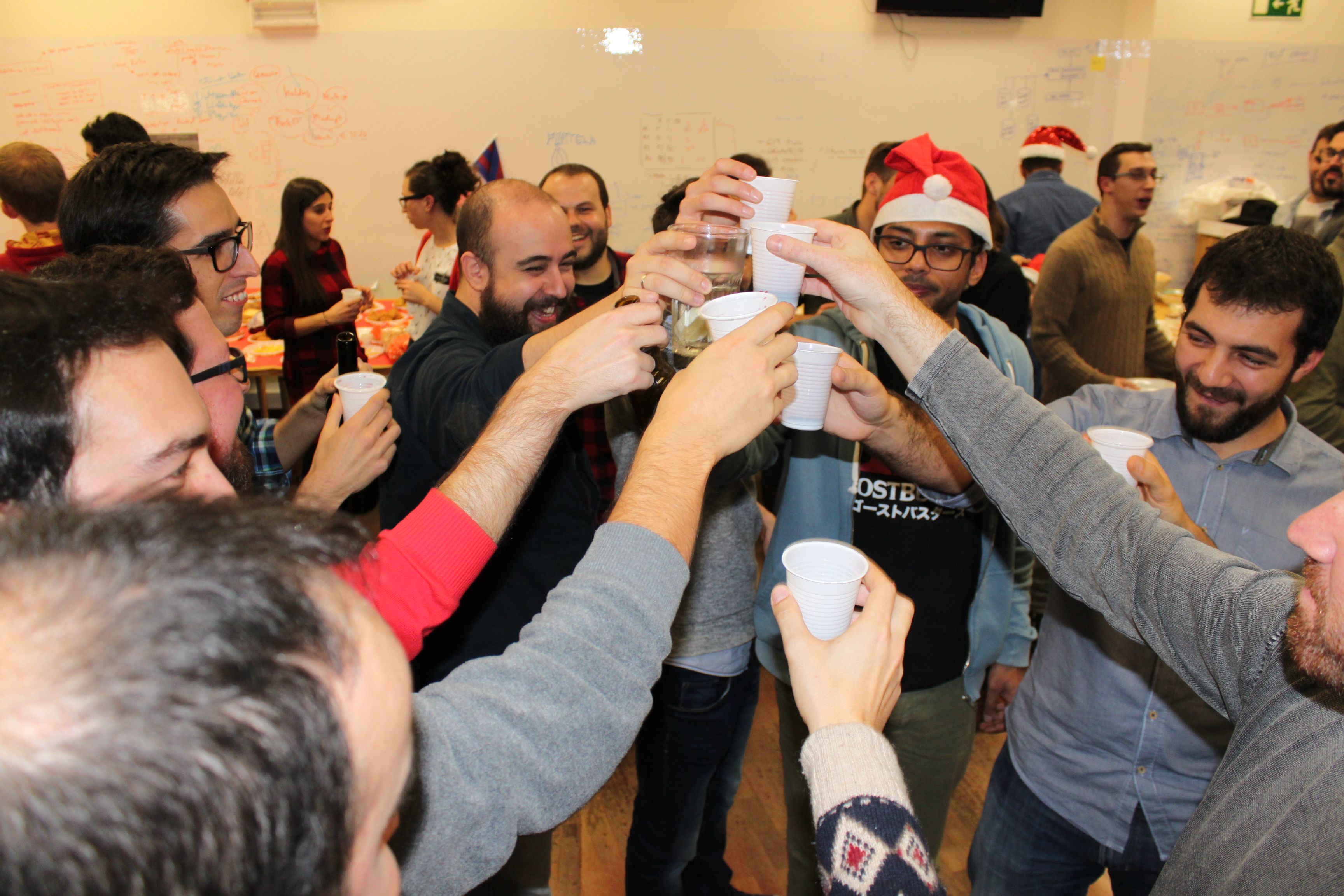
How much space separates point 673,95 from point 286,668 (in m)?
6.24

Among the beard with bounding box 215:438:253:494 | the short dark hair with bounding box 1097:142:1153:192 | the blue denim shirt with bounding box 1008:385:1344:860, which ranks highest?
the short dark hair with bounding box 1097:142:1153:192

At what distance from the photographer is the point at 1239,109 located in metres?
6.32

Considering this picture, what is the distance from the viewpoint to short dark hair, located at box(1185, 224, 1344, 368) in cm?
173

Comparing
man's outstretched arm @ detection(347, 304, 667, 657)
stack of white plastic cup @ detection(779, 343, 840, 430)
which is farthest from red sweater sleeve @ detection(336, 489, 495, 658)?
stack of white plastic cup @ detection(779, 343, 840, 430)

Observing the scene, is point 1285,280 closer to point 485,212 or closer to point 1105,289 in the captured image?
point 485,212

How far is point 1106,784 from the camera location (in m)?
1.62

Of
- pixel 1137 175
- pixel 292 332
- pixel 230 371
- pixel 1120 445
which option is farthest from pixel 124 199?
pixel 1137 175

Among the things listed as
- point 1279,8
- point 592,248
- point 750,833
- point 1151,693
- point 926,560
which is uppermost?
point 1279,8

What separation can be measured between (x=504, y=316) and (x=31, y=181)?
257 centimetres

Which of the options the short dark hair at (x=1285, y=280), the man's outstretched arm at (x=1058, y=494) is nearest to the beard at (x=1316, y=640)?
the man's outstretched arm at (x=1058, y=494)

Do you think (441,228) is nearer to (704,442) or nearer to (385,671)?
(704,442)

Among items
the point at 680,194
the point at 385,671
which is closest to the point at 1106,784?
the point at 385,671

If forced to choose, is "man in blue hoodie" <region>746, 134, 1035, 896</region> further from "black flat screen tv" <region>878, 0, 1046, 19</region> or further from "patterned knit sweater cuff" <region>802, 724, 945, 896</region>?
"black flat screen tv" <region>878, 0, 1046, 19</region>

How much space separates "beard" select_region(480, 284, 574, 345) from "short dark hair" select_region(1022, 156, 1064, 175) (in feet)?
14.6
